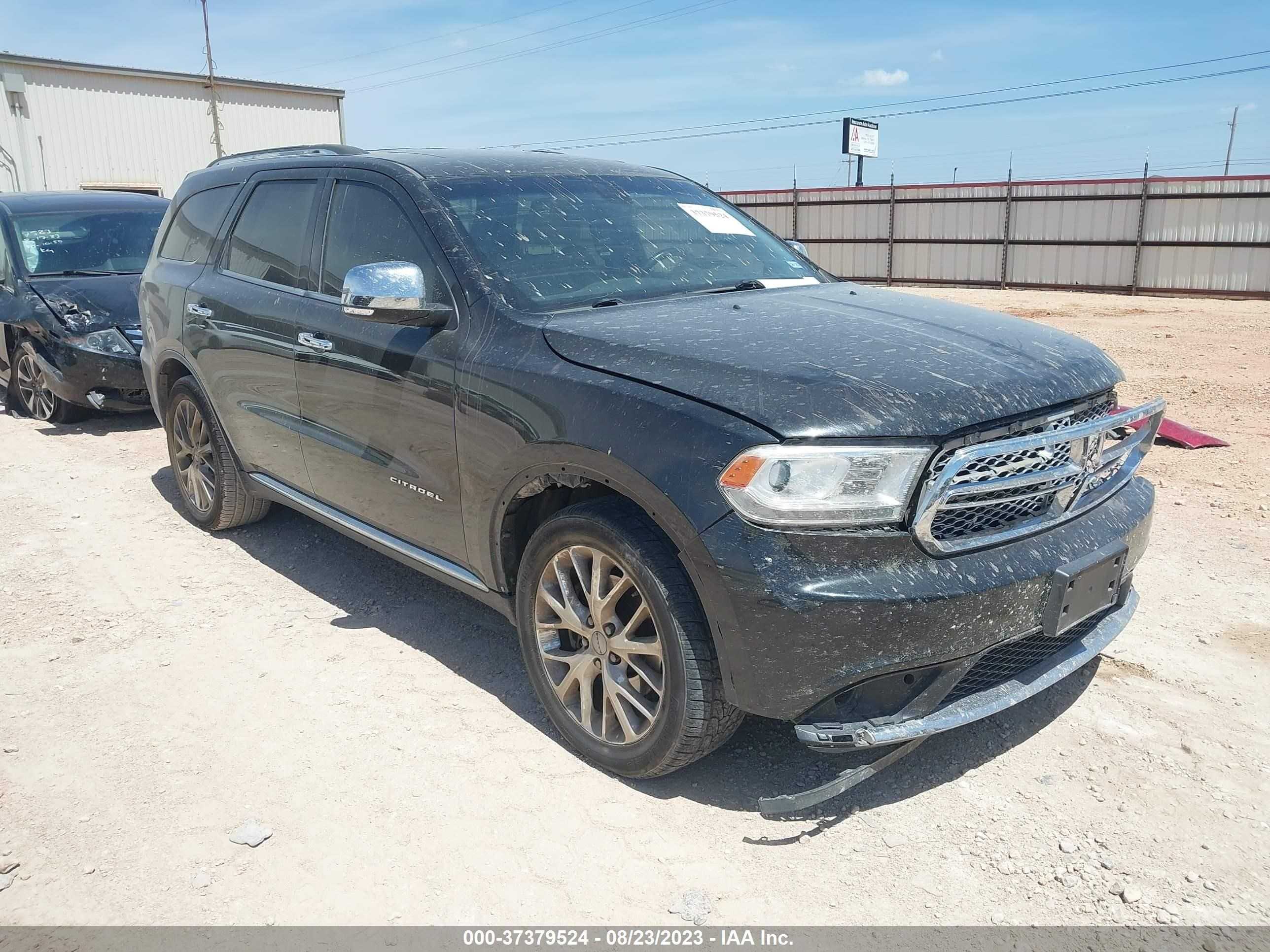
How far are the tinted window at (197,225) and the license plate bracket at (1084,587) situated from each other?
417 cm

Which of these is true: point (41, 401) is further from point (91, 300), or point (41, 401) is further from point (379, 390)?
point (379, 390)

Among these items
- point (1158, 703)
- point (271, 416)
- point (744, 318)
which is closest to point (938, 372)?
point (744, 318)

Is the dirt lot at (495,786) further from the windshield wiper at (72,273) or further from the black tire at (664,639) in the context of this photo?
the windshield wiper at (72,273)

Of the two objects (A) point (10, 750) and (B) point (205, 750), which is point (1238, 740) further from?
(A) point (10, 750)

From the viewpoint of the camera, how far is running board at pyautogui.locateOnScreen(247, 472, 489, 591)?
3.62 m

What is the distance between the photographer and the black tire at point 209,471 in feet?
17.2

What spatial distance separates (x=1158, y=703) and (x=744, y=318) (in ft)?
6.41

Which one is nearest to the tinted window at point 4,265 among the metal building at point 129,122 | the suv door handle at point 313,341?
the suv door handle at point 313,341

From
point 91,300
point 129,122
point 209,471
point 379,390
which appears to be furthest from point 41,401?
point 129,122

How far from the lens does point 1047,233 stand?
21.8 m

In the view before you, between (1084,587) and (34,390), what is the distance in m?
8.74

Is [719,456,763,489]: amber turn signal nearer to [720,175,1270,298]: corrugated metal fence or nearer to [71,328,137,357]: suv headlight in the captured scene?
[71,328,137,357]: suv headlight

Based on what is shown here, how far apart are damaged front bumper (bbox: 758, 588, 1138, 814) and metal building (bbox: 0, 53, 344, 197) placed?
Answer: 25043mm

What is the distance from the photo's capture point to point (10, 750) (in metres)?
3.38
